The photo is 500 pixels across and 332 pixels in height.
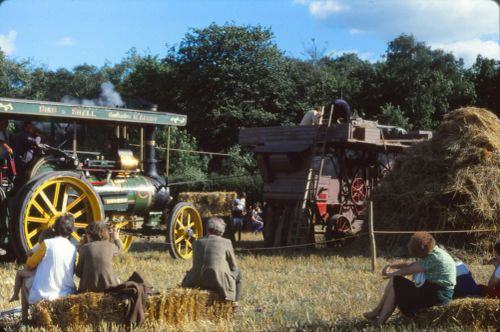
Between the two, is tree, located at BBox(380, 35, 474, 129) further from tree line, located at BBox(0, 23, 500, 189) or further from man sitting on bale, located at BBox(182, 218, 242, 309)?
man sitting on bale, located at BBox(182, 218, 242, 309)

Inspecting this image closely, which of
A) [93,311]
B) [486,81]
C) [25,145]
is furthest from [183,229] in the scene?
[486,81]

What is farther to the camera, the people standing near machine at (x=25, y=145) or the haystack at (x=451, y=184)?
the haystack at (x=451, y=184)

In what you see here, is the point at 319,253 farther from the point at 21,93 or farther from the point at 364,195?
the point at 21,93

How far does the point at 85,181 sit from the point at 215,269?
4264 mm

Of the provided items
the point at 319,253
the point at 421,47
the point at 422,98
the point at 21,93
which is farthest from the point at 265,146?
the point at 21,93

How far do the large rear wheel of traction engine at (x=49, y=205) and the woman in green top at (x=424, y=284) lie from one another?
4.90 meters

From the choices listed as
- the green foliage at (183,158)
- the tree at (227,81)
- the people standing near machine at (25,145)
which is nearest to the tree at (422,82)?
the tree at (227,81)

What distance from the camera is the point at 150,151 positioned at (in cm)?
1213

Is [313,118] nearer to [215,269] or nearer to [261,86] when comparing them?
[215,269]

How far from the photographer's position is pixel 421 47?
33.9 meters

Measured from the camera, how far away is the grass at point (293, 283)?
20.8 ft

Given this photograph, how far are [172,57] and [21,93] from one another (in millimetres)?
16718

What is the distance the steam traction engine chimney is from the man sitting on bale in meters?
5.34

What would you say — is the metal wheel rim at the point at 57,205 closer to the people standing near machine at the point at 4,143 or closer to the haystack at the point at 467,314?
the people standing near machine at the point at 4,143
